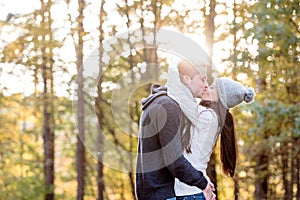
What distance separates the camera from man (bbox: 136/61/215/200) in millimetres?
3324

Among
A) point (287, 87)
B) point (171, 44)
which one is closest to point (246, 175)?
point (287, 87)

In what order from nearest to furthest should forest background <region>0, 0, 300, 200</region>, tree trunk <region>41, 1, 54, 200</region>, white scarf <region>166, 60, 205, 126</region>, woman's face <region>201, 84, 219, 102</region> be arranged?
1. white scarf <region>166, 60, 205, 126</region>
2. woman's face <region>201, 84, 219, 102</region>
3. forest background <region>0, 0, 300, 200</region>
4. tree trunk <region>41, 1, 54, 200</region>

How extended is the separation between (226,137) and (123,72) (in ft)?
30.3

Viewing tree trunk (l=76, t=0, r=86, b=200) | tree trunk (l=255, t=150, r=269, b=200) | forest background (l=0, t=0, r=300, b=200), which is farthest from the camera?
tree trunk (l=255, t=150, r=269, b=200)

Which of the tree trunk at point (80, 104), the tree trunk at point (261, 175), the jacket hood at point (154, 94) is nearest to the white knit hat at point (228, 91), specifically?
the jacket hood at point (154, 94)

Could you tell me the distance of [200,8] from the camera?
11.9 meters

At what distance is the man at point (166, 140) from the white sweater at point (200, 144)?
8 centimetres

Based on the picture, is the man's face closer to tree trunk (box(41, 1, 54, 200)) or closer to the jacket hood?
the jacket hood

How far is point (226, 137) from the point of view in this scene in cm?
384

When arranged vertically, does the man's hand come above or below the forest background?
below

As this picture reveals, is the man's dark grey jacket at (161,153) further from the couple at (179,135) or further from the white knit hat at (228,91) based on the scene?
the white knit hat at (228,91)

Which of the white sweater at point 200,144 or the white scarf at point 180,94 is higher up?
the white scarf at point 180,94

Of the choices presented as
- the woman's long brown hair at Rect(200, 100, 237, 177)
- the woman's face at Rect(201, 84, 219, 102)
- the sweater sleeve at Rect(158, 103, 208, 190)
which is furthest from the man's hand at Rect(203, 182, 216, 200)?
the woman's face at Rect(201, 84, 219, 102)

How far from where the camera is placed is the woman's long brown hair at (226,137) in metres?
3.70
